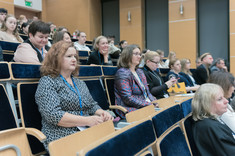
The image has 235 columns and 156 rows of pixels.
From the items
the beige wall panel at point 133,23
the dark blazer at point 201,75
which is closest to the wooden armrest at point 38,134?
the dark blazer at point 201,75

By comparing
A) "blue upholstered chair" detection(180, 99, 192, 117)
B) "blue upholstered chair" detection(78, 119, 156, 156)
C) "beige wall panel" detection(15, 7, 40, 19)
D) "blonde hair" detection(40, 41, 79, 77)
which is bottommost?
"blue upholstered chair" detection(180, 99, 192, 117)

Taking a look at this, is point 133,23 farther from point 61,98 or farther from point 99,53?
point 61,98

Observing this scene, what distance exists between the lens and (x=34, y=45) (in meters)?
1.77

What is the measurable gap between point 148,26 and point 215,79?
5049 mm

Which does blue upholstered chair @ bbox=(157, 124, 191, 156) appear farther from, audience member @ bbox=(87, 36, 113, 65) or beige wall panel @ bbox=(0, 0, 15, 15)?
beige wall panel @ bbox=(0, 0, 15, 15)

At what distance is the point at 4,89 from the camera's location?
1.25 meters

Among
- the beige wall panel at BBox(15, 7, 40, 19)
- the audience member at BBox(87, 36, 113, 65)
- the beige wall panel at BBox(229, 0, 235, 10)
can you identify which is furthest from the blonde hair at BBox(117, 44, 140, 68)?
the beige wall panel at BBox(15, 7, 40, 19)

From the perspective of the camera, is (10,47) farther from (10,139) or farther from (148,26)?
(148,26)

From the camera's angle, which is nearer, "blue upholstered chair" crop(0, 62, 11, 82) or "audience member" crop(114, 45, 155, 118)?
"blue upholstered chair" crop(0, 62, 11, 82)

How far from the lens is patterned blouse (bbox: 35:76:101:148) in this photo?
1.20 metres

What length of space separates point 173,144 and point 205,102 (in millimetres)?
341

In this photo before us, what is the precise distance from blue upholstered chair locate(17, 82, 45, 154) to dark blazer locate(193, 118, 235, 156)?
0.86m

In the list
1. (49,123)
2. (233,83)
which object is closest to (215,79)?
(233,83)

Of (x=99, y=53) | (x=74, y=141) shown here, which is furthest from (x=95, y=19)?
(x=74, y=141)
